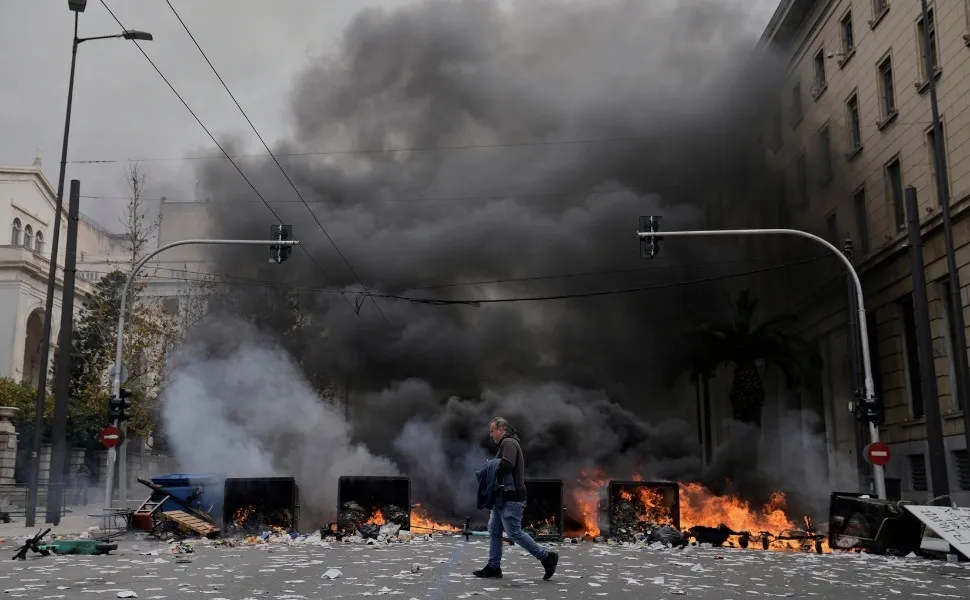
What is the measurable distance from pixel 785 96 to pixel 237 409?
1839cm

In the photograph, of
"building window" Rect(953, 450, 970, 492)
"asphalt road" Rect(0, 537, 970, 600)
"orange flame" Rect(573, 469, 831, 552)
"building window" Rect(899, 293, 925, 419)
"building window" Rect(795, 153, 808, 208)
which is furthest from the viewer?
"building window" Rect(795, 153, 808, 208)

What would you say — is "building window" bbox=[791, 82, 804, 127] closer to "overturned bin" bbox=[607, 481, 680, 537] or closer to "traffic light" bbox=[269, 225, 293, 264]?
"overturned bin" bbox=[607, 481, 680, 537]

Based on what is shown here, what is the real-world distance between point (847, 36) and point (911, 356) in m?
9.80

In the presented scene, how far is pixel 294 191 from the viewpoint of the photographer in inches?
925

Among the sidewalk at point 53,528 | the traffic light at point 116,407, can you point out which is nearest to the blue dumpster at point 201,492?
the sidewalk at point 53,528

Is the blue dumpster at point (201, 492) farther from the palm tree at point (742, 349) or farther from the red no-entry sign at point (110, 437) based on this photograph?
the palm tree at point (742, 349)

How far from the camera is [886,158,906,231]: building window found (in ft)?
75.9

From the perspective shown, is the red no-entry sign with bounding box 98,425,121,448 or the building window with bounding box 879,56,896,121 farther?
the building window with bounding box 879,56,896,121

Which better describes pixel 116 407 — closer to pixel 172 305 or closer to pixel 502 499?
pixel 502 499

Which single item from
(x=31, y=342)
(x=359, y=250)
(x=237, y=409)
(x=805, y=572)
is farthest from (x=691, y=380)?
(x=31, y=342)

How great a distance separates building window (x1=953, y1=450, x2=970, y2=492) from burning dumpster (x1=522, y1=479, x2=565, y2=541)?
9667mm

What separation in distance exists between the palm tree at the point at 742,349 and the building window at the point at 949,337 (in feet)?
14.4

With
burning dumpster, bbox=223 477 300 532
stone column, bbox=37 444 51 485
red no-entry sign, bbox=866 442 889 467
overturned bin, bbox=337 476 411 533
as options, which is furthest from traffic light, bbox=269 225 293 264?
stone column, bbox=37 444 51 485

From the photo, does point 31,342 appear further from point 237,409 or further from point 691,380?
point 691,380
